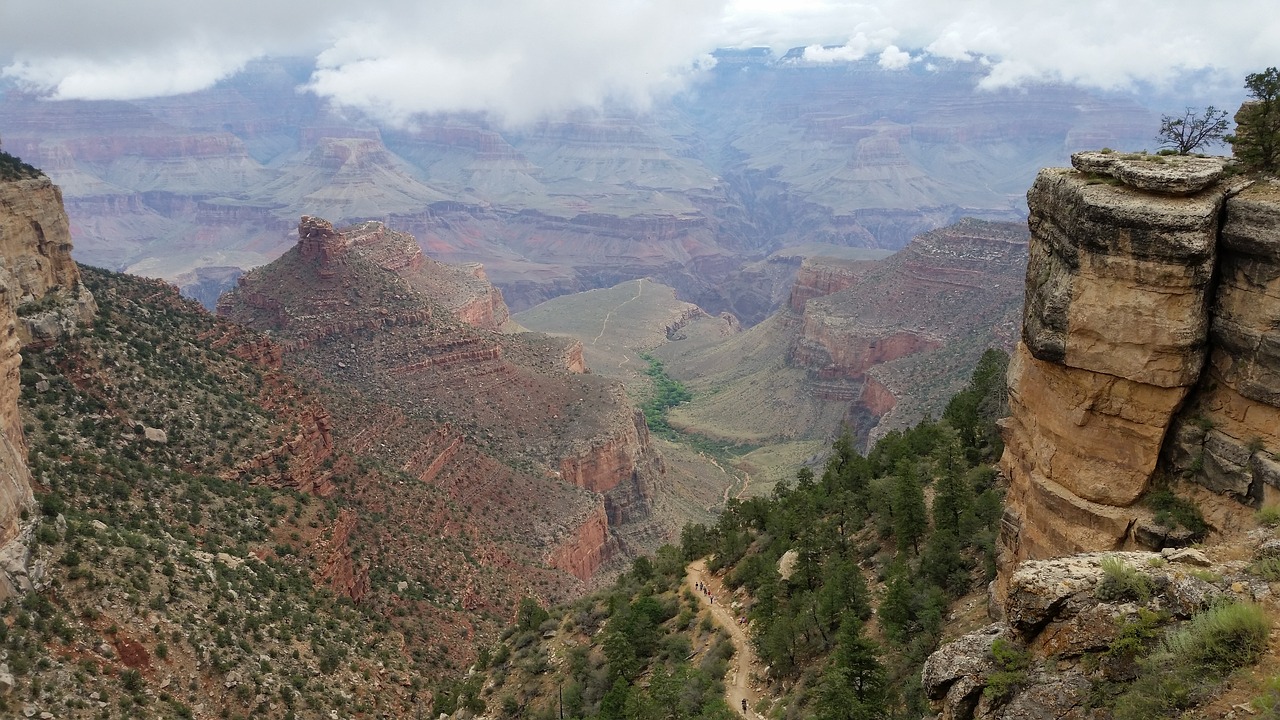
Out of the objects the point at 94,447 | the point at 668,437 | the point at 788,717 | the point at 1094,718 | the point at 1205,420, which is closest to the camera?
the point at 1094,718

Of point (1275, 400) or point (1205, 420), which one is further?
point (1205, 420)

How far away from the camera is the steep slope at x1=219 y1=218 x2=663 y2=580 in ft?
191

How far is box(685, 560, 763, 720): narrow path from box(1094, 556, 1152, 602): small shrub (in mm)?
15131

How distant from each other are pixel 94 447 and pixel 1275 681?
1505 inches

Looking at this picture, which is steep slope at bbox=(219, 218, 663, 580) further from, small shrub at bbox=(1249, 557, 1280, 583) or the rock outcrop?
small shrub at bbox=(1249, 557, 1280, 583)

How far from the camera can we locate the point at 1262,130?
55.7ft

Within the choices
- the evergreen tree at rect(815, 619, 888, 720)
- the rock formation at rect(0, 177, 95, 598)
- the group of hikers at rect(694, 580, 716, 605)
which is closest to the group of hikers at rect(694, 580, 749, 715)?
the group of hikers at rect(694, 580, 716, 605)

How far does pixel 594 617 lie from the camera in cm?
3691

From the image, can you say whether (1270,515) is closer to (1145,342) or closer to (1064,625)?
(1145,342)

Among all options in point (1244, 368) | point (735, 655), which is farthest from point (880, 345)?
point (1244, 368)

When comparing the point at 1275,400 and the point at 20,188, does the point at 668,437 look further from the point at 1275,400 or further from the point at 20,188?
the point at 1275,400

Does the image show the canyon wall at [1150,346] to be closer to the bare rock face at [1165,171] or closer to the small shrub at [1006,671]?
the bare rock face at [1165,171]

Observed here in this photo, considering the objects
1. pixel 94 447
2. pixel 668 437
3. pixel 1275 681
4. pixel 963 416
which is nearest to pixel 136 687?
pixel 94 447

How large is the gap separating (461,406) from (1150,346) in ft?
196
